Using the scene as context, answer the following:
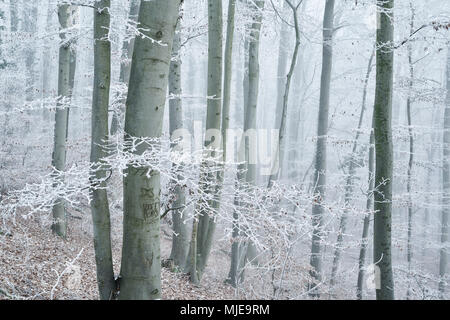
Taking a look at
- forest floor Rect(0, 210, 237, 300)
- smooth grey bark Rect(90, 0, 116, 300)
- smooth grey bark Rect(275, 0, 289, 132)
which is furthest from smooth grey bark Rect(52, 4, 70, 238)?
smooth grey bark Rect(275, 0, 289, 132)

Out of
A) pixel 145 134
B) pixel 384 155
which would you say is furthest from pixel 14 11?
pixel 384 155

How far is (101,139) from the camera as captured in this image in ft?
14.2

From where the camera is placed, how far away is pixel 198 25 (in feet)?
27.3

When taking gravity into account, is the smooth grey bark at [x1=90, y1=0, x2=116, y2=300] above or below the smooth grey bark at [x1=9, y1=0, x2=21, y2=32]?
below

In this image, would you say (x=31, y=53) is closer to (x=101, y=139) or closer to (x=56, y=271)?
(x=101, y=139)

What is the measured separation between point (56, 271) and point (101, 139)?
175 centimetres

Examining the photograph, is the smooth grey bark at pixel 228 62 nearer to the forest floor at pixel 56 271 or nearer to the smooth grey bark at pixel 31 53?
the forest floor at pixel 56 271

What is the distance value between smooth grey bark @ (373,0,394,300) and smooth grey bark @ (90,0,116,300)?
4057mm

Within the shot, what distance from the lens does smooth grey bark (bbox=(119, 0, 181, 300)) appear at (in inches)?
158

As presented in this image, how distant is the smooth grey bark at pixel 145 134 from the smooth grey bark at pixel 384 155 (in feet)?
11.3

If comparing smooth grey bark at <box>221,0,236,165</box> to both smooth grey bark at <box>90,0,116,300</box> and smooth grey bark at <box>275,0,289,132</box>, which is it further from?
smooth grey bark at <box>275,0,289,132</box>

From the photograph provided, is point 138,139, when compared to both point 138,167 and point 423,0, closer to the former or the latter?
point 138,167
